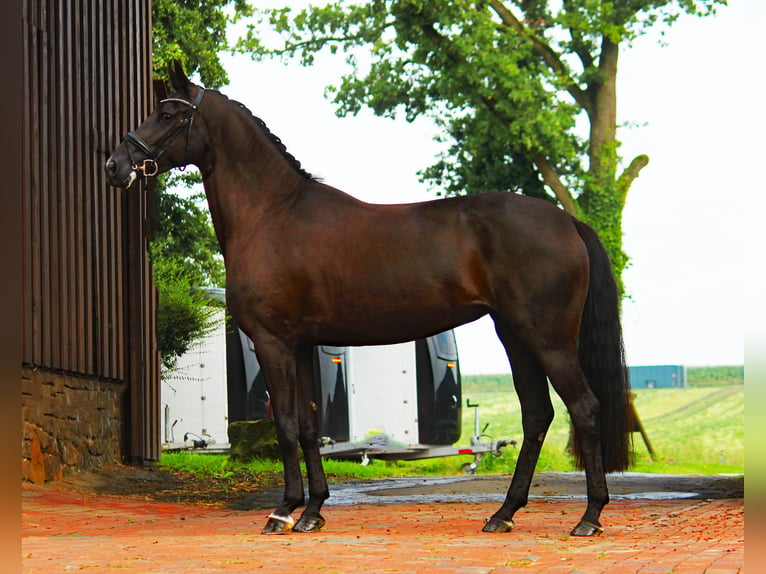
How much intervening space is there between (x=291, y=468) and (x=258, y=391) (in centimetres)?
1114

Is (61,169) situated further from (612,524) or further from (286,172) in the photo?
(612,524)

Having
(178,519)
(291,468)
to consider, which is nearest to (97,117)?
(178,519)

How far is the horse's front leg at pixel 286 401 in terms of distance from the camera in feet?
20.9

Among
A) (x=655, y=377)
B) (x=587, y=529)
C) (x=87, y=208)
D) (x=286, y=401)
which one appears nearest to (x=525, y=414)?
(x=587, y=529)

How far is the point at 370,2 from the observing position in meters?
20.6

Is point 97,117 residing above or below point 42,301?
above

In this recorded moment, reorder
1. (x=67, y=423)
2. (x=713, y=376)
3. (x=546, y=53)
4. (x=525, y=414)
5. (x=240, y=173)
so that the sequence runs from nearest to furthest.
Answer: (x=525, y=414) → (x=240, y=173) → (x=67, y=423) → (x=546, y=53) → (x=713, y=376)

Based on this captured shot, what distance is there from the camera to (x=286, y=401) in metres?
6.41

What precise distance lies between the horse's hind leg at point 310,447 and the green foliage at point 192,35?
12.0 m

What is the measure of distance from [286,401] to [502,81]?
13350 millimetres

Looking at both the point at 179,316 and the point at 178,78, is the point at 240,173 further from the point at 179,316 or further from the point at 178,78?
the point at 179,316

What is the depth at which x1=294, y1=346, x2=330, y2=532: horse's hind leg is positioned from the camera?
6426 mm

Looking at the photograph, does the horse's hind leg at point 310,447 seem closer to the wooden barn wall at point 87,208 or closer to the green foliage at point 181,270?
the wooden barn wall at point 87,208

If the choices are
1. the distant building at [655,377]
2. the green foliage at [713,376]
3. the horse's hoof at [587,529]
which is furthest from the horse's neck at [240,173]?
the green foliage at [713,376]
